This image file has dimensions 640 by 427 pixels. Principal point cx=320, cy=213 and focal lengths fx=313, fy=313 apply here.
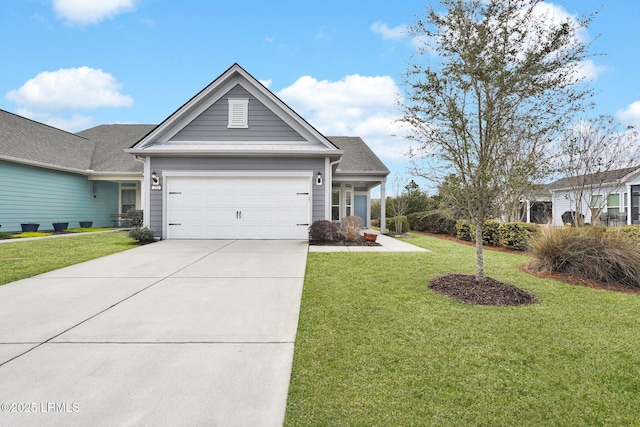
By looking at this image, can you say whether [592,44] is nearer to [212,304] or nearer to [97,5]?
[212,304]

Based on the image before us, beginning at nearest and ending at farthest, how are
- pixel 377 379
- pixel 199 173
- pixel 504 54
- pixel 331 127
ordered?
pixel 377 379, pixel 504 54, pixel 199 173, pixel 331 127

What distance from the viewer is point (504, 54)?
4660 millimetres

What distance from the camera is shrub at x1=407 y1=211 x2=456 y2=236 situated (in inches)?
612

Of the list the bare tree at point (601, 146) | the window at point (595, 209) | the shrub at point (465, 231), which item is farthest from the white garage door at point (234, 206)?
the bare tree at point (601, 146)

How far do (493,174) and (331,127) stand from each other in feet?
60.6

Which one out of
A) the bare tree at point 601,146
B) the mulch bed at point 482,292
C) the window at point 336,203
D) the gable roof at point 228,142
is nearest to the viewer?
the mulch bed at point 482,292

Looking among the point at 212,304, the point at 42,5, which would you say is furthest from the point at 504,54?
the point at 42,5

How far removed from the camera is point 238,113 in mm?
11539

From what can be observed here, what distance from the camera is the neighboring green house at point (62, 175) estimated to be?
13.0m

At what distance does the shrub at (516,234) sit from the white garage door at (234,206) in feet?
21.8

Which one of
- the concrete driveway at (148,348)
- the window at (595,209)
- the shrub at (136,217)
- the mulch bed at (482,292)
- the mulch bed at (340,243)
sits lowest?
the concrete driveway at (148,348)

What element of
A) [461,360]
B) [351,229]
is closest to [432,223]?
[351,229]

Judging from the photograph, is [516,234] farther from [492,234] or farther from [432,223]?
[432,223]

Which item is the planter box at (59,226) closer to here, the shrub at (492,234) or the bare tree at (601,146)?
the shrub at (492,234)
